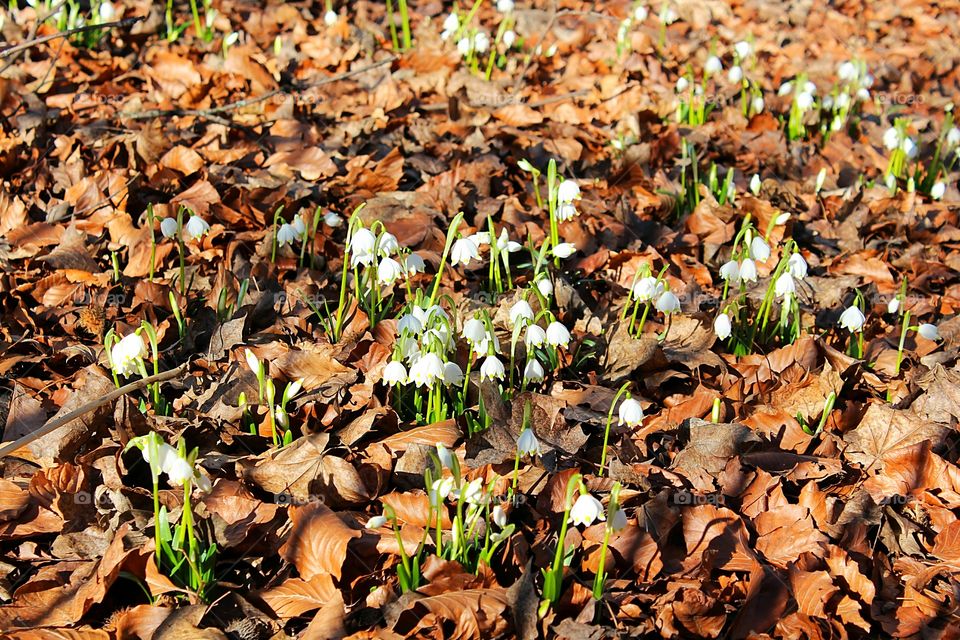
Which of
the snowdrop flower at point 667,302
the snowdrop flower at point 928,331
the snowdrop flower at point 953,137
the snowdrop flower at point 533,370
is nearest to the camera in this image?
the snowdrop flower at point 533,370

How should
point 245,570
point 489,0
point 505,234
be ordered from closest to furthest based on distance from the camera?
point 245,570 → point 505,234 → point 489,0

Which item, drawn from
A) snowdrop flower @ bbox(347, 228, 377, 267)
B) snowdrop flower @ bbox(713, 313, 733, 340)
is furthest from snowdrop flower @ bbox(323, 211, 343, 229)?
snowdrop flower @ bbox(713, 313, 733, 340)

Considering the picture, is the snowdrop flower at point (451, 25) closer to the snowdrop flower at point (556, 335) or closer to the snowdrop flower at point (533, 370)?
the snowdrop flower at point (556, 335)

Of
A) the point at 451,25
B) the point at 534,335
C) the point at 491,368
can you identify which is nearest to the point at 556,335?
the point at 534,335

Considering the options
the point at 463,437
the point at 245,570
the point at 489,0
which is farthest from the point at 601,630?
the point at 489,0

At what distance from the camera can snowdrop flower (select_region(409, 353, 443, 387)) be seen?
7.36 ft

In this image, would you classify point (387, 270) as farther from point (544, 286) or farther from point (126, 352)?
point (126, 352)

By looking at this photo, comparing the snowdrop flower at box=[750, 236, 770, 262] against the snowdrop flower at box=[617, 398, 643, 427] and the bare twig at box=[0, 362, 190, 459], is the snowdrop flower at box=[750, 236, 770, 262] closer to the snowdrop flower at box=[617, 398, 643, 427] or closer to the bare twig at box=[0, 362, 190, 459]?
the snowdrop flower at box=[617, 398, 643, 427]

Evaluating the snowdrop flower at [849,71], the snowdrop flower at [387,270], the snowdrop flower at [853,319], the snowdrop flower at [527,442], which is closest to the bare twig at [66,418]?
the snowdrop flower at [387,270]

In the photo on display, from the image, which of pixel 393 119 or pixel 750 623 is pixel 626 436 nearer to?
pixel 750 623

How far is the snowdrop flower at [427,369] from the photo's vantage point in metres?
2.24

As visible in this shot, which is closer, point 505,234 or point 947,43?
point 505,234

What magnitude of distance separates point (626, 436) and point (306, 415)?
0.92 metres

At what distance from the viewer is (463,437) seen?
2412 millimetres
